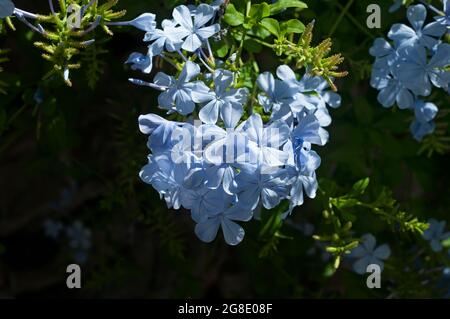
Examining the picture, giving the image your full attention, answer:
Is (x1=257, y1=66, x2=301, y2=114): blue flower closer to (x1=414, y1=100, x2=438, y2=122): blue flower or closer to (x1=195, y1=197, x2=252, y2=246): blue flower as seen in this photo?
(x1=195, y1=197, x2=252, y2=246): blue flower

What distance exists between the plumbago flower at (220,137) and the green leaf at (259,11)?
0.26 ft

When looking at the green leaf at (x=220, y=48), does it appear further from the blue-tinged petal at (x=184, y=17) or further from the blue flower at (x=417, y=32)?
the blue flower at (x=417, y=32)

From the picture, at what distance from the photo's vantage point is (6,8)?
1.25 meters

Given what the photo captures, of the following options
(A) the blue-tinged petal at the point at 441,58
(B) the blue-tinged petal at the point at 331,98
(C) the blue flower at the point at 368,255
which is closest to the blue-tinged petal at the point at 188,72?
(B) the blue-tinged petal at the point at 331,98

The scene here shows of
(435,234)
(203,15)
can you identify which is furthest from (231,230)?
(435,234)

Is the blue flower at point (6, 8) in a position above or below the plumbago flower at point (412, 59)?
above

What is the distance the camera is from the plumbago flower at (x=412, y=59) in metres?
1.44

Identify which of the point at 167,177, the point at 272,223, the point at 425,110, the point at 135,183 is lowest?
the point at 135,183

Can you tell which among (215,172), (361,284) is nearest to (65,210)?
(361,284)

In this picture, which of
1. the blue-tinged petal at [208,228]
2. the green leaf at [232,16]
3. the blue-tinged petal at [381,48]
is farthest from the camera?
the blue-tinged petal at [381,48]

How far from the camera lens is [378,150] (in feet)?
6.24

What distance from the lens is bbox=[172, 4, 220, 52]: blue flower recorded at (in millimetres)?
1281

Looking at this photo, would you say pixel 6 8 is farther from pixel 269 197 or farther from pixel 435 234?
pixel 435 234

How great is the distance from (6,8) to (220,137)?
0.38 m
